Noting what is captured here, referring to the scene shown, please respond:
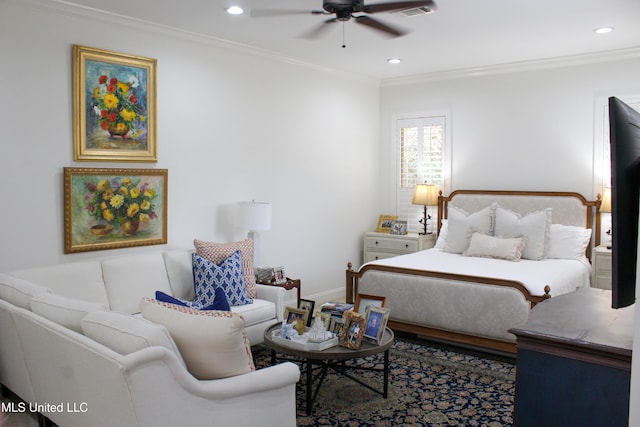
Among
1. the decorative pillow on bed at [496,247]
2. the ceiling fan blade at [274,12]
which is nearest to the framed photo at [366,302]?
the ceiling fan blade at [274,12]

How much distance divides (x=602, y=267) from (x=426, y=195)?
6.76 ft

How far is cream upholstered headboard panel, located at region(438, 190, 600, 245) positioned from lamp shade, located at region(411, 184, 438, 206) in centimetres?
14

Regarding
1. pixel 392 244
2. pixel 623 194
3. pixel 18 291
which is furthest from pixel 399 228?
pixel 623 194

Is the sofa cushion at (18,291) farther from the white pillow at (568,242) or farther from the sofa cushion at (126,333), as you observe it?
the white pillow at (568,242)

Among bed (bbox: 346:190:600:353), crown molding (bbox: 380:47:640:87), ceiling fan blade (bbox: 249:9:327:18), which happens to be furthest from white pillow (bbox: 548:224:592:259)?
ceiling fan blade (bbox: 249:9:327:18)

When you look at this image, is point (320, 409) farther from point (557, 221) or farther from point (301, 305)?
point (557, 221)

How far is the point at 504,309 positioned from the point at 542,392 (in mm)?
3125

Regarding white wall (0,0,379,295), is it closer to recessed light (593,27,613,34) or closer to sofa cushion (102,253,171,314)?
sofa cushion (102,253,171,314)

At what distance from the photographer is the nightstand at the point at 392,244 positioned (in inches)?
261

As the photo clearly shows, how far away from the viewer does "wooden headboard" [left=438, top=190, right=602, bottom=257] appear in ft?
18.9

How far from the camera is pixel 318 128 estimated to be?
6.40 m

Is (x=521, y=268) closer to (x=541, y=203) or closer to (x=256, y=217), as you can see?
(x=541, y=203)

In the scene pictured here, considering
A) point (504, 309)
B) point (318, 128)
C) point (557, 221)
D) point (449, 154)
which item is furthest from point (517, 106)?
point (504, 309)

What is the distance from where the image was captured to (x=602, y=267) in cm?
539
